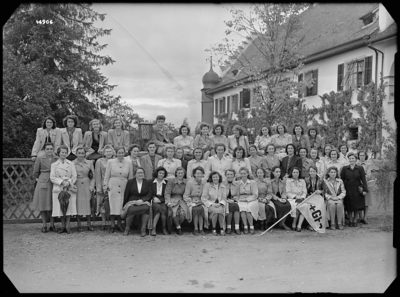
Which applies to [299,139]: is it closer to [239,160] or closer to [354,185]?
[354,185]

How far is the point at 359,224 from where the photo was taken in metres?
10.8

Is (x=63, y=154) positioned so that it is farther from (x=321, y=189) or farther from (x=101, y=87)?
(x=101, y=87)

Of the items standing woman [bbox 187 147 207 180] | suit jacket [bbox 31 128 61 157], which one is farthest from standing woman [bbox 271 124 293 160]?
suit jacket [bbox 31 128 61 157]

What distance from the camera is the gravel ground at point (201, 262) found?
6020 mm

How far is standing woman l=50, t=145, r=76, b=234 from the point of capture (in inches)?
381

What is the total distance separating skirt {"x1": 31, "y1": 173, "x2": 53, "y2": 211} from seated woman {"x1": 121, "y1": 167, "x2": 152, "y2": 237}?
1.61m

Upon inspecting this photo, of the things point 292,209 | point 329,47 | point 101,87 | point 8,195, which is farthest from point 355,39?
point 8,195

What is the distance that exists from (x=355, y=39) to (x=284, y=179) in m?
→ 13.3

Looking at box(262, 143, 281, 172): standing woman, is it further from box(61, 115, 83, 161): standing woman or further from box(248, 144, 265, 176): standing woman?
box(61, 115, 83, 161): standing woman

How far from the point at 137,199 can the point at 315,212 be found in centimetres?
389

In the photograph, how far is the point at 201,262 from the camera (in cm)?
727

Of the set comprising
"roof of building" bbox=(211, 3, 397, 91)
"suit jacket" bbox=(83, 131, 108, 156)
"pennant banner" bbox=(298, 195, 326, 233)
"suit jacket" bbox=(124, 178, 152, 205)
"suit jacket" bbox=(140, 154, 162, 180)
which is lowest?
"pennant banner" bbox=(298, 195, 326, 233)

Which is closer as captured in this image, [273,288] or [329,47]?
[273,288]

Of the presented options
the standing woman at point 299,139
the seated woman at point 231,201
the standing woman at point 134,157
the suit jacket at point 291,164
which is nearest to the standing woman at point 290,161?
the suit jacket at point 291,164
